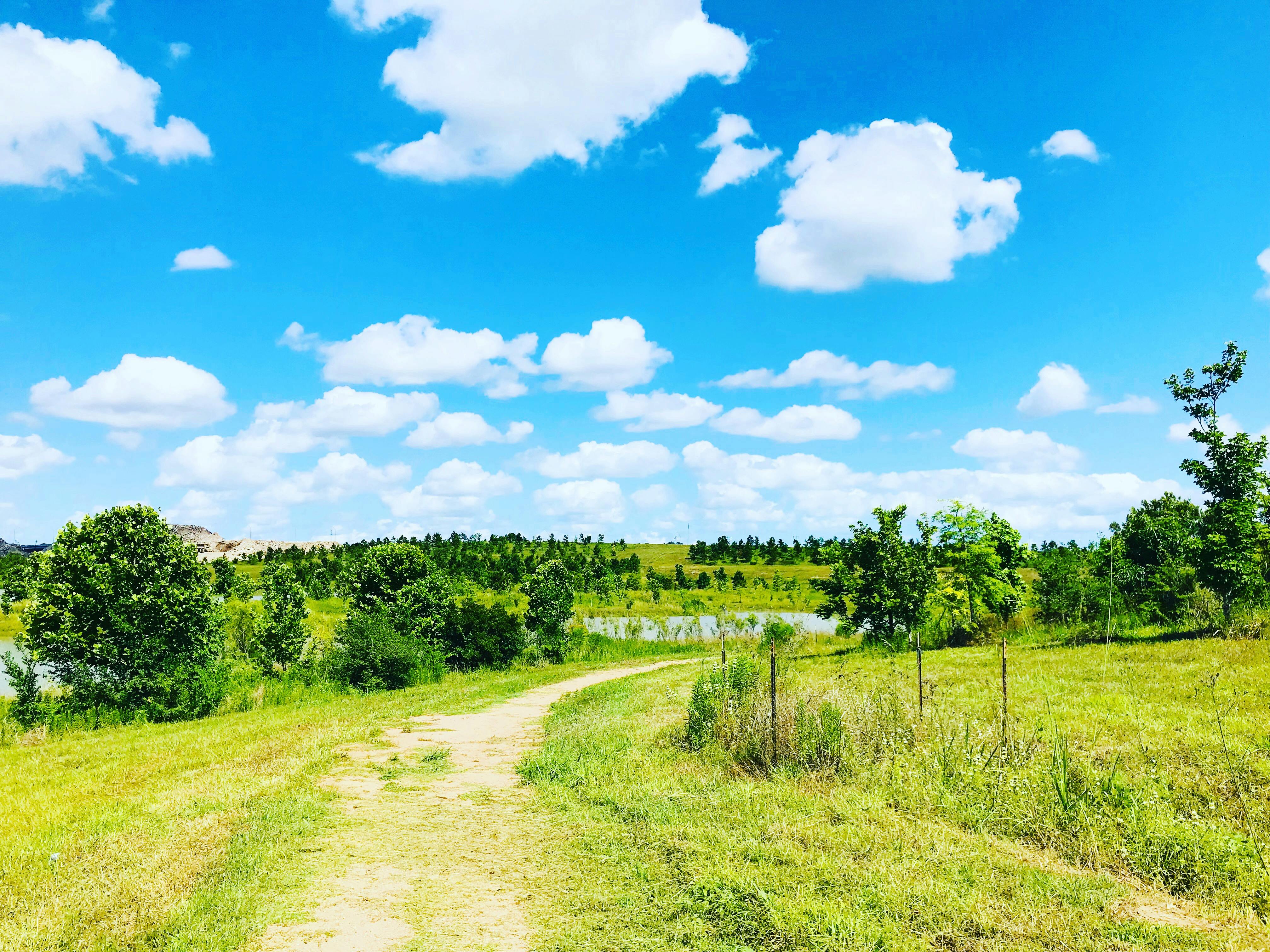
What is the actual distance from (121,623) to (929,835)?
17.9 meters

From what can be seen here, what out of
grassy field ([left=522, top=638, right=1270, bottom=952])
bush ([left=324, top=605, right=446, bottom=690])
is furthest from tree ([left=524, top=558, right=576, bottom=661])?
grassy field ([left=522, top=638, right=1270, bottom=952])

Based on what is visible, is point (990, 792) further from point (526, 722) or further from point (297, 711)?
point (297, 711)

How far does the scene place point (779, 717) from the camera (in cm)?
960

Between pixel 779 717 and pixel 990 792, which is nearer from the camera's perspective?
pixel 990 792

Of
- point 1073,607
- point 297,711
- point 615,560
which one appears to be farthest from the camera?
point 615,560

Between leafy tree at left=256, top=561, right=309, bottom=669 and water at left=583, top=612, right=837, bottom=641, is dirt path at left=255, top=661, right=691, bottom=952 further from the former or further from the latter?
water at left=583, top=612, right=837, bottom=641

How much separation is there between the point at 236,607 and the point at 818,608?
107 ft

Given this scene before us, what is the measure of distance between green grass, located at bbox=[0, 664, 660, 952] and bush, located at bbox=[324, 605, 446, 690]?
624cm

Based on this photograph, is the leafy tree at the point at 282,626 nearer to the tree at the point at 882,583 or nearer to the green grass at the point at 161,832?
the green grass at the point at 161,832

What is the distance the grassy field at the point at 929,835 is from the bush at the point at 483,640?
1443 centimetres

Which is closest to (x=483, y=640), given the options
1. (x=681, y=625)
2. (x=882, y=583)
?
(x=882, y=583)

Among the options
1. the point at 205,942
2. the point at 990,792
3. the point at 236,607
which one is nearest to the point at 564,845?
the point at 205,942

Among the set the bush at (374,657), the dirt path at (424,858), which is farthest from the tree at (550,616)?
the dirt path at (424,858)

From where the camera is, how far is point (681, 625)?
42188 mm
